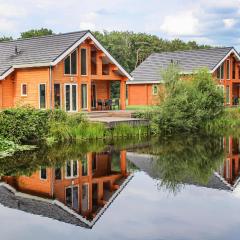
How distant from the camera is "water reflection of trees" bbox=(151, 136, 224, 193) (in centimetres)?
1415

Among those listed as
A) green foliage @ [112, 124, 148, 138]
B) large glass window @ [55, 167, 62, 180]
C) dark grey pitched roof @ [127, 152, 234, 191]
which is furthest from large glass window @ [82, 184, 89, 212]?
green foliage @ [112, 124, 148, 138]

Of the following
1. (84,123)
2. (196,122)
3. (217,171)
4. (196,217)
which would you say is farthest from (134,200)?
(196,122)

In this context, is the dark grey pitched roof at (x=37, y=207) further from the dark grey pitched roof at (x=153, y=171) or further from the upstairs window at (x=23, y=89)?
the upstairs window at (x=23, y=89)

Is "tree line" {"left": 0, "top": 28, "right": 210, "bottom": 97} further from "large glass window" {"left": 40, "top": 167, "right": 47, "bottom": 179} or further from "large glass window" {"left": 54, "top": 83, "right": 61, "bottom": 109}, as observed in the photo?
"large glass window" {"left": 40, "top": 167, "right": 47, "bottom": 179}

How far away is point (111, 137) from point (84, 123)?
1.60 metres

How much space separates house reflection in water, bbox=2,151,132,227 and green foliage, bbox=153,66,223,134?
852cm

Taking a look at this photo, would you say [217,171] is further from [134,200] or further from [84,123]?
[84,123]

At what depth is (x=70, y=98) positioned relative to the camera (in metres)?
28.1

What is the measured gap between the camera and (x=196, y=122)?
89.6 ft

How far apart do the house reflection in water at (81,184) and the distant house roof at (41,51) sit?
10498 mm

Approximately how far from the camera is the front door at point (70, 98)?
2798cm

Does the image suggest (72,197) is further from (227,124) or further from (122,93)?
(122,93)

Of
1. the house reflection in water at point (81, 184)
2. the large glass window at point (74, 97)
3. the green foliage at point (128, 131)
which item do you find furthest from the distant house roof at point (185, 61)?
the house reflection in water at point (81, 184)

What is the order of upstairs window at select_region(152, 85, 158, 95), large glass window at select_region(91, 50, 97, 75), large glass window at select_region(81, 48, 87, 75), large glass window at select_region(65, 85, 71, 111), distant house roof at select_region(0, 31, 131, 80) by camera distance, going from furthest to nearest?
upstairs window at select_region(152, 85, 158, 95) → large glass window at select_region(91, 50, 97, 75) → large glass window at select_region(81, 48, 87, 75) → large glass window at select_region(65, 85, 71, 111) → distant house roof at select_region(0, 31, 131, 80)
